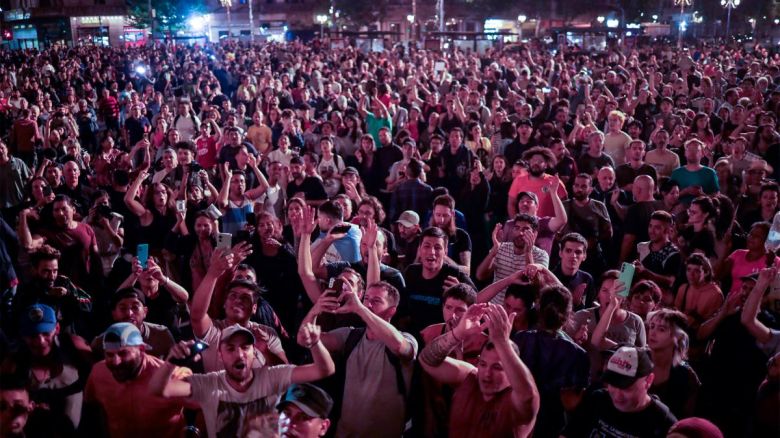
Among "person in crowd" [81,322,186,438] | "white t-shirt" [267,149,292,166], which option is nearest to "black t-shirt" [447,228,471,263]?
"person in crowd" [81,322,186,438]

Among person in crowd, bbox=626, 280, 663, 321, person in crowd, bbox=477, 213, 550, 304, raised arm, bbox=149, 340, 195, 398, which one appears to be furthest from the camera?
person in crowd, bbox=477, 213, 550, 304

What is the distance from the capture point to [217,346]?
4207 millimetres

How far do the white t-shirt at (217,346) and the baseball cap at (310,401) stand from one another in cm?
38

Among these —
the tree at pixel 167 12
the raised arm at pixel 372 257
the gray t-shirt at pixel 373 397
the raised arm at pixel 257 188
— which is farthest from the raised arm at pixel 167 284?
the tree at pixel 167 12

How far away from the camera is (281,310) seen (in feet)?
18.8

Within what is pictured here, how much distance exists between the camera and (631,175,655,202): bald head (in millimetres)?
6812

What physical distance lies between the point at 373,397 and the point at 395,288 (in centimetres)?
80

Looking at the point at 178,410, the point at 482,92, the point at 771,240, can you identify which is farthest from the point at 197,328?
the point at 482,92

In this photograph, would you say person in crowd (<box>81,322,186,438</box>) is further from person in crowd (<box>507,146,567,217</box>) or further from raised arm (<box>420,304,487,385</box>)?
person in crowd (<box>507,146,567,217</box>)

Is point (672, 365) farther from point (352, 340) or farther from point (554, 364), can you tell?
point (352, 340)

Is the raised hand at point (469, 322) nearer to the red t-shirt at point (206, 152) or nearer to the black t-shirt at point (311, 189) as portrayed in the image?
the black t-shirt at point (311, 189)

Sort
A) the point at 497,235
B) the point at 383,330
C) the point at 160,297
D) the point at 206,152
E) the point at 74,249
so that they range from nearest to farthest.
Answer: the point at 383,330 < the point at 160,297 < the point at 497,235 < the point at 74,249 < the point at 206,152

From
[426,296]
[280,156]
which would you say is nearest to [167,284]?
[426,296]

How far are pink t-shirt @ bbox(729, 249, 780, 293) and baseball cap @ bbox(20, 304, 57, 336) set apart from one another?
15.4ft
